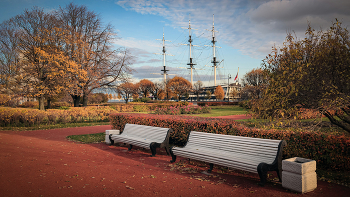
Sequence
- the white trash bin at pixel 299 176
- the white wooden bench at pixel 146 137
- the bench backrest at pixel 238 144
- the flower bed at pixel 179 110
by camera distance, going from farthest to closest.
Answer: the flower bed at pixel 179 110 → the white wooden bench at pixel 146 137 → the bench backrest at pixel 238 144 → the white trash bin at pixel 299 176

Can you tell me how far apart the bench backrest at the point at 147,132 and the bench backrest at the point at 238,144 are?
111 cm

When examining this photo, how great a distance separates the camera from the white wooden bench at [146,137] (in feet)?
21.9

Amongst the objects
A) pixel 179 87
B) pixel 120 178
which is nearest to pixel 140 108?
pixel 120 178

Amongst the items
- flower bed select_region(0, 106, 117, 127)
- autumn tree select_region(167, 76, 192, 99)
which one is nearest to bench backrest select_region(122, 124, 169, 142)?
flower bed select_region(0, 106, 117, 127)

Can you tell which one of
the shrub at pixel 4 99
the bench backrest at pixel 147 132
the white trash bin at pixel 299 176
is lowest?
the white trash bin at pixel 299 176

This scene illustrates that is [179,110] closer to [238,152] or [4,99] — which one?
[4,99]

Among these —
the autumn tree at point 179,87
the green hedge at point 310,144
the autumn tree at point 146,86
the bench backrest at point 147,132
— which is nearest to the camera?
the green hedge at point 310,144

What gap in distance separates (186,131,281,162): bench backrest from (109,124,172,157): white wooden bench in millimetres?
963

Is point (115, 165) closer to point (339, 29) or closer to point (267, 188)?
point (267, 188)

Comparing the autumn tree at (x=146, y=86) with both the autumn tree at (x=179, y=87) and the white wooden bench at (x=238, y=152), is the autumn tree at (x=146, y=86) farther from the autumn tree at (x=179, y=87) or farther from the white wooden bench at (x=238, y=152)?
the white wooden bench at (x=238, y=152)

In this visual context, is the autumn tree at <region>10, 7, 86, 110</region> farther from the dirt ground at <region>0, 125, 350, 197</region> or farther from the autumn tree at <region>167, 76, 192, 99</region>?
the autumn tree at <region>167, 76, 192, 99</region>

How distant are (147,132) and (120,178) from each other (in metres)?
2.91

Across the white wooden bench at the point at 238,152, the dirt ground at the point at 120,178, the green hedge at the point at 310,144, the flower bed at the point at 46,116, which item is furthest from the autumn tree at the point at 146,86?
the white wooden bench at the point at 238,152

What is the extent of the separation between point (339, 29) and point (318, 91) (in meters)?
1.84
